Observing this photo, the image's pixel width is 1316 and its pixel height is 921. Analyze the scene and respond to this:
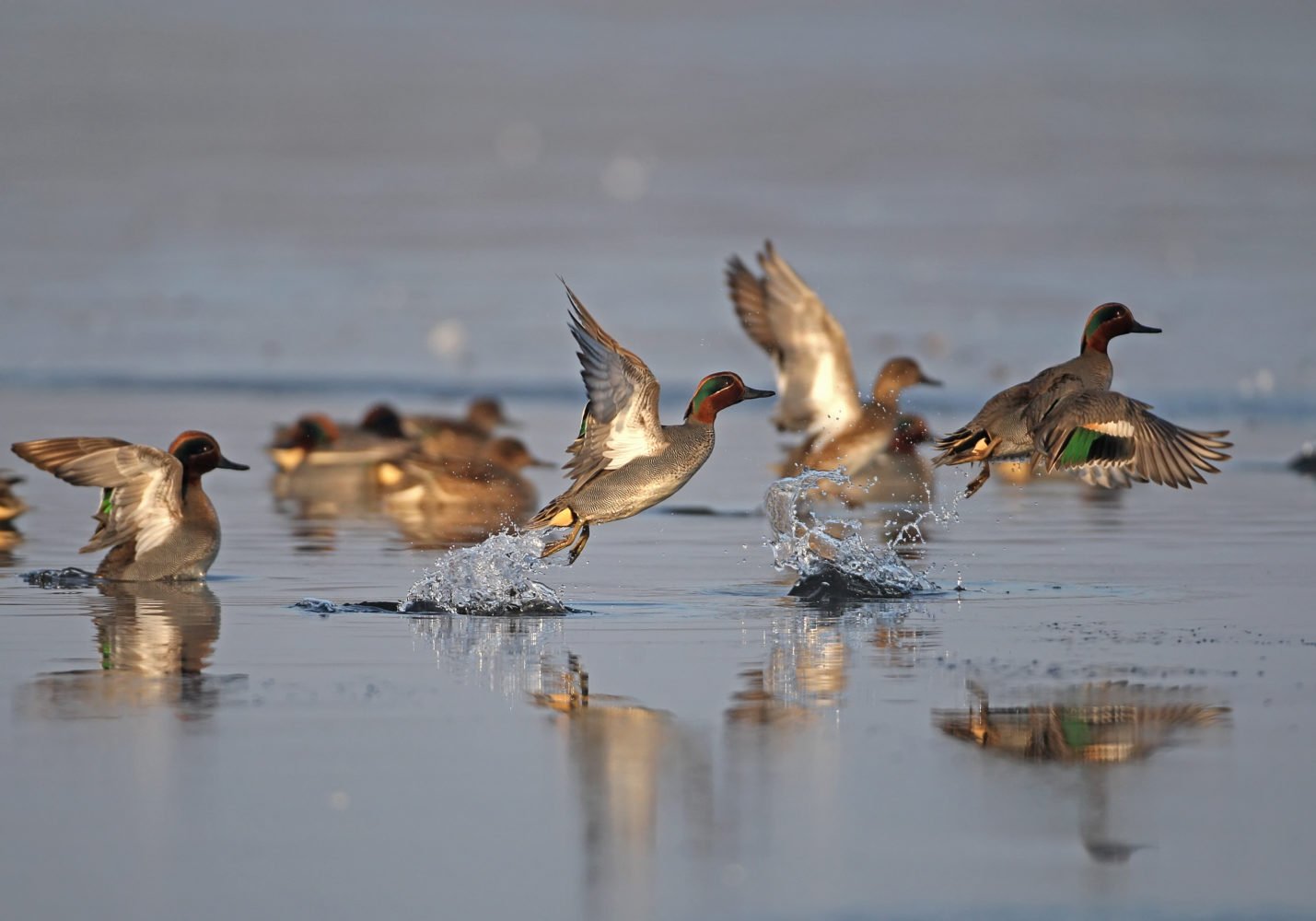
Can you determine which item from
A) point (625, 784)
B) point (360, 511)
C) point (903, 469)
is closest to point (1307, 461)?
point (903, 469)

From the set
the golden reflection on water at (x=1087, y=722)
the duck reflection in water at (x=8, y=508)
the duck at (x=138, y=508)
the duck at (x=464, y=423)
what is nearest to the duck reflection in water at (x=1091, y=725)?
the golden reflection on water at (x=1087, y=722)

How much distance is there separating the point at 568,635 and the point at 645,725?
1897 millimetres

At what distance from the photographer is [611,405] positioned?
9117 mm

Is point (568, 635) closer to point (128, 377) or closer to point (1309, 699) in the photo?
point (1309, 699)

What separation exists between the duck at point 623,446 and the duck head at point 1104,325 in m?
1.86

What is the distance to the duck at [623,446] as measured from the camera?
29.6 feet

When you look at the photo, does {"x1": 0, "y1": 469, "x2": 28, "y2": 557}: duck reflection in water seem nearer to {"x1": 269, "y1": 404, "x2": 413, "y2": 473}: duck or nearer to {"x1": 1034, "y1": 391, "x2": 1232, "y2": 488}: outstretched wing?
{"x1": 269, "y1": 404, "x2": 413, "y2": 473}: duck

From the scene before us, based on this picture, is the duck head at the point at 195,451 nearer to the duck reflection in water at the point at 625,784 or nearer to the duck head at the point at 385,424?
the duck reflection in water at the point at 625,784

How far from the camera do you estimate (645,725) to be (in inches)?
254

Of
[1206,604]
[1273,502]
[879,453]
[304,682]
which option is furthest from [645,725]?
[879,453]

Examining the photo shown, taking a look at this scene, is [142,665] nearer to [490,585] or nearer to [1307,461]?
[490,585]

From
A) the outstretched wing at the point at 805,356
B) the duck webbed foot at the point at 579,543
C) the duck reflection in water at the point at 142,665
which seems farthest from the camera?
the outstretched wing at the point at 805,356

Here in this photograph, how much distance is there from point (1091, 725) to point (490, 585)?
3.48 metres

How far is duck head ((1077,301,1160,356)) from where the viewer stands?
1025 centimetres
